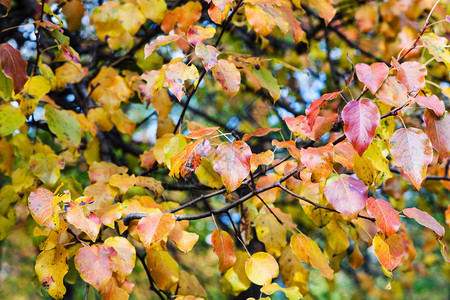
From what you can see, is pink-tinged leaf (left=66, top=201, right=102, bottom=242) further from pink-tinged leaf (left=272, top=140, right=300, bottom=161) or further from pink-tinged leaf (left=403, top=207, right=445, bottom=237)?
pink-tinged leaf (left=403, top=207, right=445, bottom=237)

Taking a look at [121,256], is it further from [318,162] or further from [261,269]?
[318,162]

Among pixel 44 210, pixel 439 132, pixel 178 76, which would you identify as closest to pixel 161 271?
pixel 44 210

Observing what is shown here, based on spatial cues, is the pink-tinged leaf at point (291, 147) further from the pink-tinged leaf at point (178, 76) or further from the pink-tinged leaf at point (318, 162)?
the pink-tinged leaf at point (178, 76)

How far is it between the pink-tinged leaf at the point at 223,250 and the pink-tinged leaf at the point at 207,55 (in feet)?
1.40

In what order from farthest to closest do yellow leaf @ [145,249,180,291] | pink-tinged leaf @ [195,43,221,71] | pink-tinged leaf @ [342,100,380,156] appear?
yellow leaf @ [145,249,180,291], pink-tinged leaf @ [195,43,221,71], pink-tinged leaf @ [342,100,380,156]

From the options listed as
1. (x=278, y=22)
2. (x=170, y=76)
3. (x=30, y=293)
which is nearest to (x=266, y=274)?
(x=170, y=76)

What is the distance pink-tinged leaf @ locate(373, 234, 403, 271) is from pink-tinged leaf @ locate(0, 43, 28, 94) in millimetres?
910

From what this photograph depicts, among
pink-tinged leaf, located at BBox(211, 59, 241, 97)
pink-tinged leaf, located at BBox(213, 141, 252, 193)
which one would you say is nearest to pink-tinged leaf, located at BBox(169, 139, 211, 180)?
pink-tinged leaf, located at BBox(213, 141, 252, 193)

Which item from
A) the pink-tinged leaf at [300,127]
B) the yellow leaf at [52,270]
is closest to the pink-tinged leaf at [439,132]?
the pink-tinged leaf at [300,127]

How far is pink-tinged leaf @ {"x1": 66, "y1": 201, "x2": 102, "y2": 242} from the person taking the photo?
707 mm

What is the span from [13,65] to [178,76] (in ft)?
1.37

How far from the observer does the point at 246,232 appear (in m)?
1.12

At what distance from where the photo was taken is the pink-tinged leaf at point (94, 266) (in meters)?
0.72

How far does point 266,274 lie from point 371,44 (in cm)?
216
